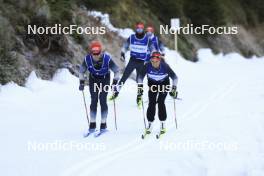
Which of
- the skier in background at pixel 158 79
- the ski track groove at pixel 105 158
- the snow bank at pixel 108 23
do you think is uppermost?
the snow bank at pixel 108 23

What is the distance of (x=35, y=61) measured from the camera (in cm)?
1597

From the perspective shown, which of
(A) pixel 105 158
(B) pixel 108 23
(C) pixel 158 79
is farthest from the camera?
(B) pixel 108 23

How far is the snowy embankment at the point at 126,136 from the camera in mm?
7637

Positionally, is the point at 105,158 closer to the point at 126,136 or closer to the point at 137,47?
the point at 126,136

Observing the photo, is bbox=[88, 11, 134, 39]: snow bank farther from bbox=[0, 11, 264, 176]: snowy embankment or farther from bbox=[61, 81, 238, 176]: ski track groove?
bbox=[61, 81, 238, 176]: ski track groove

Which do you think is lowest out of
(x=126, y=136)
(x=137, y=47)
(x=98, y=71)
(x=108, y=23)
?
(x=126, y=136)

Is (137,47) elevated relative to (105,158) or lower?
elevated

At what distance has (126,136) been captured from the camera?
32.2ft

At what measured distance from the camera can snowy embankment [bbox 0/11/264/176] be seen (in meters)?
7.64

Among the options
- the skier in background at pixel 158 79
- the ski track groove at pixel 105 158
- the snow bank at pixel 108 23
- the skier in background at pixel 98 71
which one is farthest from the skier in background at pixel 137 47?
the snow bank at pixel 108 23

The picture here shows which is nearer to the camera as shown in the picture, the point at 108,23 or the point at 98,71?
the point at 98,71

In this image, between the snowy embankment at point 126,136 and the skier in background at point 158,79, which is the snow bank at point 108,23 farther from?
the skier in background at point 158,79

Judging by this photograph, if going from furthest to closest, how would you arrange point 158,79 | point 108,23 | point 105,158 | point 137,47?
point 108,23
point 137,47
point 158,79
point 105,158

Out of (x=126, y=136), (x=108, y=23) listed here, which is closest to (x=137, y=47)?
(x=126, y=136)
